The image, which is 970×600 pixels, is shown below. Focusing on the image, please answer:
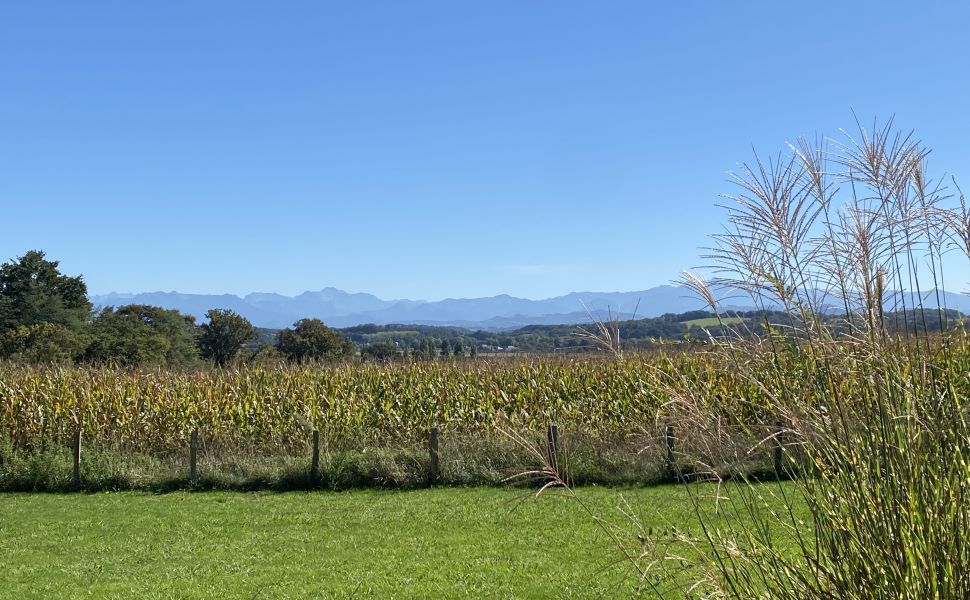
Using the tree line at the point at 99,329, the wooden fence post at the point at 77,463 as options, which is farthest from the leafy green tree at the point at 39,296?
the wooden fence post at the point at 77,463

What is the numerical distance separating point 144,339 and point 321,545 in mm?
29222

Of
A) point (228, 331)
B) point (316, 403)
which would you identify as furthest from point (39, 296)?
point (316, 403)

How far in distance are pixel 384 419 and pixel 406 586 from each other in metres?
9.41

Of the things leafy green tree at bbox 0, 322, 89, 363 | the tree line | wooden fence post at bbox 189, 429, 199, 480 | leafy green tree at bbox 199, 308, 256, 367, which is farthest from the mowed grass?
leafy green tree at bbox 199, 308, 256, 367

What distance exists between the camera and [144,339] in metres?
35.2

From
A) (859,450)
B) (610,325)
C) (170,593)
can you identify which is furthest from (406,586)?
(859,450)

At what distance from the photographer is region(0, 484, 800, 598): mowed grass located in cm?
729

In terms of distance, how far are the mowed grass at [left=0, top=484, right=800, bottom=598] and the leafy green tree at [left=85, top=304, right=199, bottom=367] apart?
9.45m

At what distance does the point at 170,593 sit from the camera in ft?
23.6

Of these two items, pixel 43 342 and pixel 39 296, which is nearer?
pixel 43 342

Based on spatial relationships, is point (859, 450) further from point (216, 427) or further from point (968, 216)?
point (216, 427)

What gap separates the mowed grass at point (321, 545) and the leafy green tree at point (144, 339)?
9452mm

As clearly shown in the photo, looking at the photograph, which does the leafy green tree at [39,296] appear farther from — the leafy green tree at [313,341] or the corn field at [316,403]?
the corn field at [316,403]

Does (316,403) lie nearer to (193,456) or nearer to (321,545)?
(193,456)
